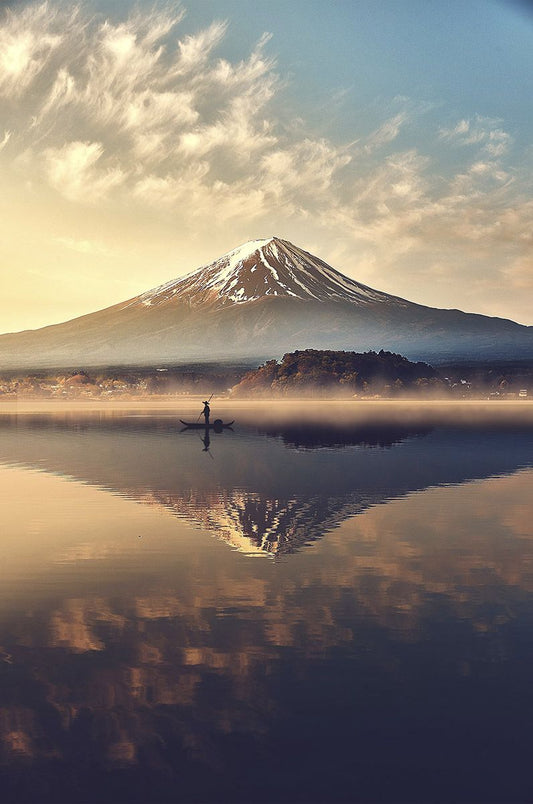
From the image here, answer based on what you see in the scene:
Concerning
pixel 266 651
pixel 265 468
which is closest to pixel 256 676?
pixel 266 651

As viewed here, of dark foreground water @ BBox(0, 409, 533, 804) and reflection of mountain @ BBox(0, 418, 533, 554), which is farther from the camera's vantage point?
reflection of mountain @ BBox(0, 418, 533, 554)

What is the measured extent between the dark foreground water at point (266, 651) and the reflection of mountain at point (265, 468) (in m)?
0.40

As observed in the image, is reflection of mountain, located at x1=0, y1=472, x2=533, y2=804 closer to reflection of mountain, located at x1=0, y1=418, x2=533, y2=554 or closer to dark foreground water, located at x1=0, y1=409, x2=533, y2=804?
dark foreground water, located at x1=0, y1=409, x2=533, y2=804

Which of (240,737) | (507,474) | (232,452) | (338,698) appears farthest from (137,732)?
(232,452)

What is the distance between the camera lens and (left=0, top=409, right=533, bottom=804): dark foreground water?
10.2 m

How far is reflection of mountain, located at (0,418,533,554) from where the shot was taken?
30.5 metres

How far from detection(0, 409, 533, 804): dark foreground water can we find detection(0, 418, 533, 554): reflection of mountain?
0.40 meters

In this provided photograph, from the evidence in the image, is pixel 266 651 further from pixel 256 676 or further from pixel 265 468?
pixel 265 468

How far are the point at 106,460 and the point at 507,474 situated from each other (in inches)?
920

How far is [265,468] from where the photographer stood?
4994cm

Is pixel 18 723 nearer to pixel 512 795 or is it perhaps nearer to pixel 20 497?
pixel 512 795

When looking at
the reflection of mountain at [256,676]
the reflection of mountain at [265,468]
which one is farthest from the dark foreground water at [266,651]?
the reflection of mountain at [265,468]

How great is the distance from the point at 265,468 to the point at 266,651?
3552 cm

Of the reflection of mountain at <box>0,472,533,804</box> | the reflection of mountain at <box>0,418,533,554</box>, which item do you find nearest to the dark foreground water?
the reflection of mountain at <box>0,472,533,804</box>
